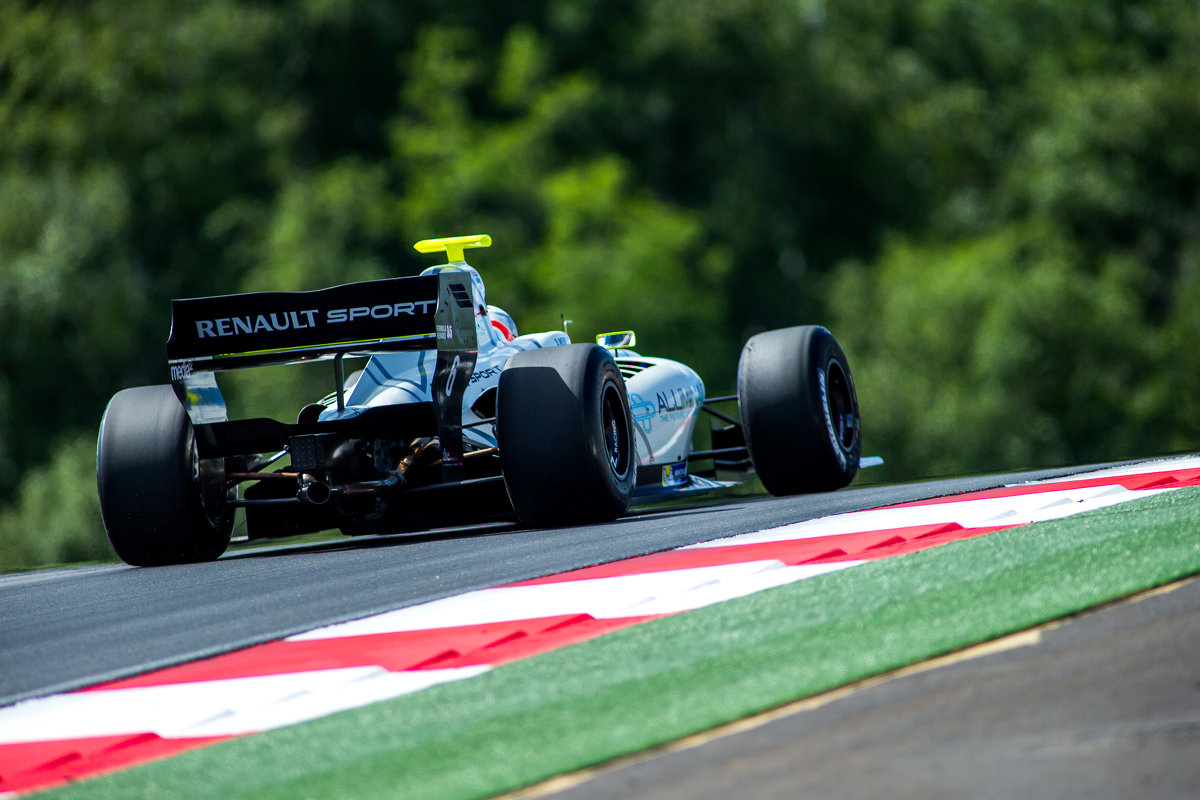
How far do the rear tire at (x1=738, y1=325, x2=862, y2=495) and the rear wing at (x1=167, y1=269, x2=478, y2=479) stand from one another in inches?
93.8

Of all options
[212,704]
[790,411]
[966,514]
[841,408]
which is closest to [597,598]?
[212,704]

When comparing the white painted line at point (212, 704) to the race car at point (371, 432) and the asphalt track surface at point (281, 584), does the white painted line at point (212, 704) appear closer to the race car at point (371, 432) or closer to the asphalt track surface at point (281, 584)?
the asphalt track surface at point (281, 584)

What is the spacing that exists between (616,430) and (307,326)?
188cm

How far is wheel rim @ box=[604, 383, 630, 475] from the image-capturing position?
31.0 feet

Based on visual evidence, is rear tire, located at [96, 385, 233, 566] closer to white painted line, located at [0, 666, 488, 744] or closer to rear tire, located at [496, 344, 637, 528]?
rear tire, located at [496, 344, 637, 528]

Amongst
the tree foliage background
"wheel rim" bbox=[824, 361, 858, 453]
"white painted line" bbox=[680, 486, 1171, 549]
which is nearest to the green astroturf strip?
"white painted line" bbox=[680, 486, 1171, 549]

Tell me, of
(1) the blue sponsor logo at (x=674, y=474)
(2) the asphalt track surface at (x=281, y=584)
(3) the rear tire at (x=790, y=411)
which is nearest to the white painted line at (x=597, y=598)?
(2) the asphalt track surface at (x=281, y=584)

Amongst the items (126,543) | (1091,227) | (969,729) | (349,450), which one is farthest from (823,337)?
(1091,227)

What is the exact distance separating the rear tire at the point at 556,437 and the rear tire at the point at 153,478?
67.5 inches

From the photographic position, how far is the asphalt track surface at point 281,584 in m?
5.89

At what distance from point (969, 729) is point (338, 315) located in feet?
18.2

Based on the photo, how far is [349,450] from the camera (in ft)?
29.9

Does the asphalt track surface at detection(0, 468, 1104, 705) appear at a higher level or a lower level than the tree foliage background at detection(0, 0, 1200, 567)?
lower

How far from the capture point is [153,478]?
9094mm
